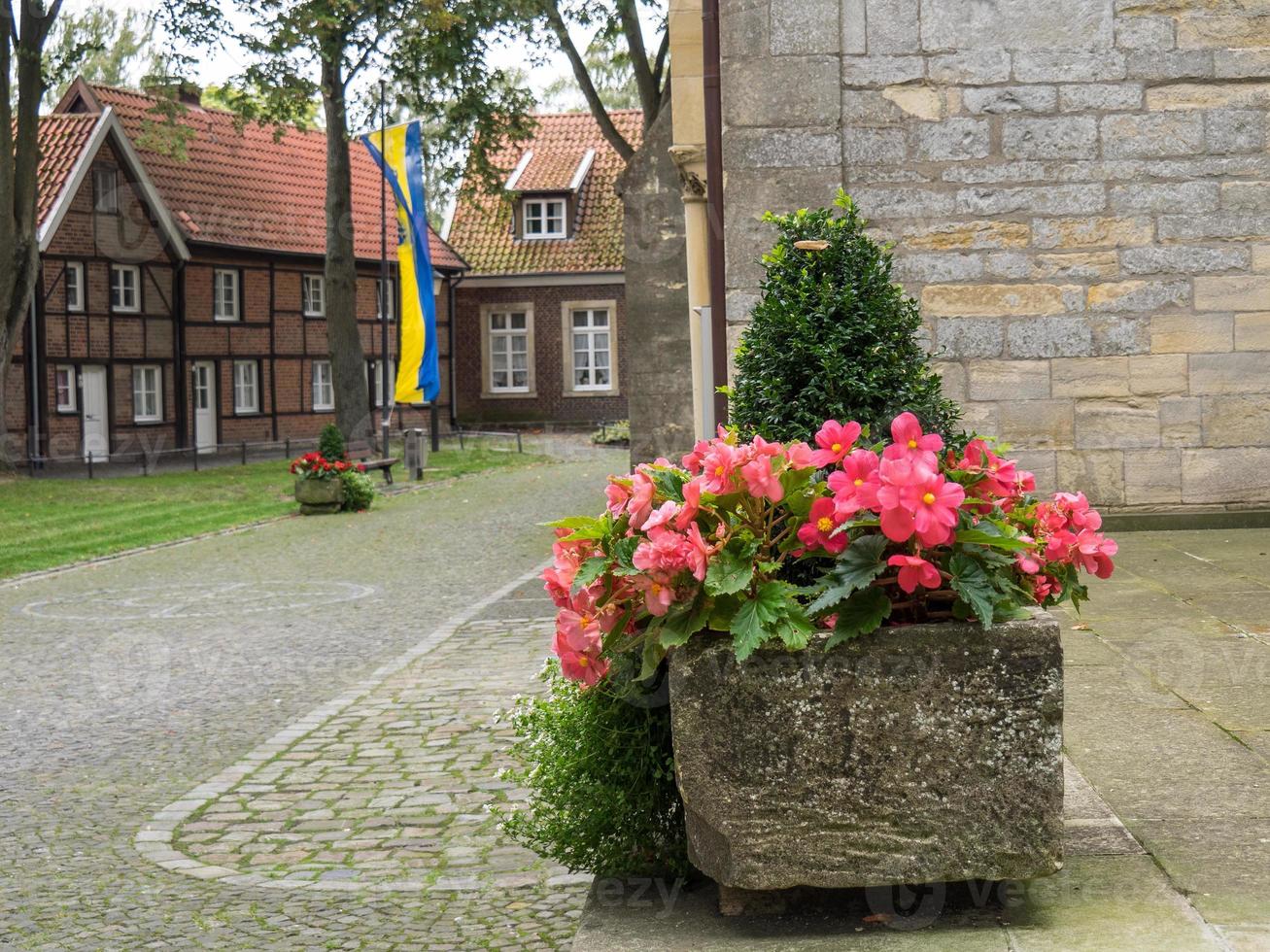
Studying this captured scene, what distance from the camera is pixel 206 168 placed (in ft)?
125

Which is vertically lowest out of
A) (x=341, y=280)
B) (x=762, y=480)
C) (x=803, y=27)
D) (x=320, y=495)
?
(x=320, y=495)

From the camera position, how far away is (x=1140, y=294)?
9969 mm

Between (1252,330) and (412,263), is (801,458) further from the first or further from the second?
(412,263)

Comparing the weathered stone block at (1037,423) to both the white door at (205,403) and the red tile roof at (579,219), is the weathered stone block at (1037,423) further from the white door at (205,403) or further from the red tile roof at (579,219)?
the red tile roof at (579,219)

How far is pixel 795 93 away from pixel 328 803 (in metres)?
5.48

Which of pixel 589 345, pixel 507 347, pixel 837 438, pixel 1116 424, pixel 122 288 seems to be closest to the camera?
pixel 837 438

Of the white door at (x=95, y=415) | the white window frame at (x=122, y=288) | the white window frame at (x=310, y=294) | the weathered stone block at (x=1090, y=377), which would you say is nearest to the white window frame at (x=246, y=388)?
the white window frame at (x=310, y=294)

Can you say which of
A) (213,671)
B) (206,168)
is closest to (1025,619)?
(213,671)

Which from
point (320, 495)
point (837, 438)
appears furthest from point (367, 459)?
point (837, 438)

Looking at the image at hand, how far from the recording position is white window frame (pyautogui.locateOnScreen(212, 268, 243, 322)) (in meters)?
37.0

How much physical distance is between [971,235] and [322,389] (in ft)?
107

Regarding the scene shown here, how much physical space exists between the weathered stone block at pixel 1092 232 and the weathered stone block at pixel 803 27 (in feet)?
5.50

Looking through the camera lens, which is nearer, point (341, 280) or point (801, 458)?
point (801, 458)

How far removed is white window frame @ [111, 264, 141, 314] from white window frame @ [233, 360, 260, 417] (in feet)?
11.8
